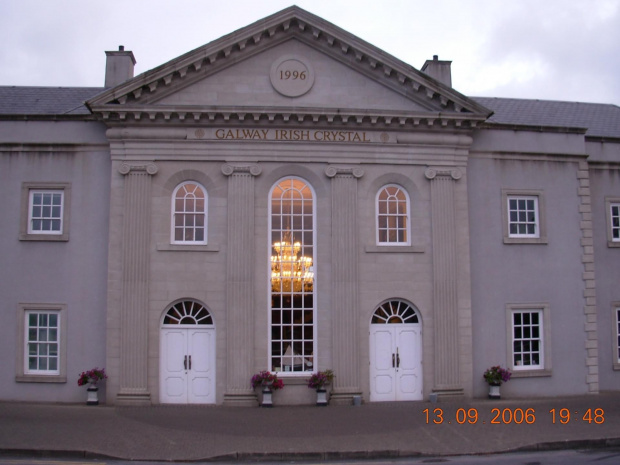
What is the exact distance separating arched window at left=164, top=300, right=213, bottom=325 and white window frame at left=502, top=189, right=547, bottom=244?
9.36m

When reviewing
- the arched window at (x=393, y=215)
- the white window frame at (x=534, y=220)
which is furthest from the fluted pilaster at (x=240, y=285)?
the white window frame at (x=534, y=220)

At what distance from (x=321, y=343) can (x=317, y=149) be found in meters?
5.65

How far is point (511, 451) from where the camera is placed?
1223 cm

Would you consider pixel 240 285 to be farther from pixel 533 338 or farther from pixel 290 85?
pixel 533 338

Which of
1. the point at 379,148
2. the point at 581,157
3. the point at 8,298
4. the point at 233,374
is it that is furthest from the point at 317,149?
the point at 8,298

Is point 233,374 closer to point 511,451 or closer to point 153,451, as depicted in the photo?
point 153,451

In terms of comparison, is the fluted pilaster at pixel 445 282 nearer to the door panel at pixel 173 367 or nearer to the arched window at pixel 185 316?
the arched window at pixel 185 316

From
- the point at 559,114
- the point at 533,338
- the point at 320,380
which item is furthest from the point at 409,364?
the point at 559,114

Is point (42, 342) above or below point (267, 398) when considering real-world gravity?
above

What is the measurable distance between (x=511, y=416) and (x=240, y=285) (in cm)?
794

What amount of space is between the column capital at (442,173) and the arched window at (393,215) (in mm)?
886

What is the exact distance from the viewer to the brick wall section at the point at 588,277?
1868 centimetres

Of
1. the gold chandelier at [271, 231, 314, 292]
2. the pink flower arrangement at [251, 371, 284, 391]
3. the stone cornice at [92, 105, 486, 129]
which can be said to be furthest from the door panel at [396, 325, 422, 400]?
the stone cornice at [92, 105, 486, 129]

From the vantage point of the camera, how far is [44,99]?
21.2m
